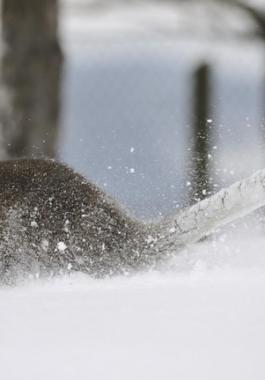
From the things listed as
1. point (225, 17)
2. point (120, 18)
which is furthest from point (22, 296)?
point (120, 18)

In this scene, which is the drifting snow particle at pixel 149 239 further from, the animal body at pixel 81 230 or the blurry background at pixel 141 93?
the blurry background at pixel 141 93

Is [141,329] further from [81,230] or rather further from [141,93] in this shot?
[141,93]

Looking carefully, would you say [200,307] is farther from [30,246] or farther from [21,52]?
[21,52]

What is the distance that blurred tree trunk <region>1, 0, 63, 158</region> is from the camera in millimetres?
7875

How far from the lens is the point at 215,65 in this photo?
824 cm

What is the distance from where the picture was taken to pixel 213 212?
3.99 m

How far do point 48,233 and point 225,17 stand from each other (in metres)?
6.08

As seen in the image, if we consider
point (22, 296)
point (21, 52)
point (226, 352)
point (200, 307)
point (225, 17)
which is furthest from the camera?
point (225, 17)

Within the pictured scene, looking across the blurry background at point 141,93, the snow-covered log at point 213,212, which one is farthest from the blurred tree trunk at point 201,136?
the snow-covered log at point 213,212

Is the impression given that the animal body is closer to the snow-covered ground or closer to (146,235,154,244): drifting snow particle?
(146,235,154,244): drifting snow particle

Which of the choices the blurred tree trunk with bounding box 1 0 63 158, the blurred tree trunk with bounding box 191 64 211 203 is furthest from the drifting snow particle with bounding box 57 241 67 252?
the blurred tree trunk with bounding box 1 0 63 158

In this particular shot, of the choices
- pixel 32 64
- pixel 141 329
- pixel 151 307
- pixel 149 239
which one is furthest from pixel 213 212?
pixel 32 64

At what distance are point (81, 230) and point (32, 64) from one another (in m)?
4.06

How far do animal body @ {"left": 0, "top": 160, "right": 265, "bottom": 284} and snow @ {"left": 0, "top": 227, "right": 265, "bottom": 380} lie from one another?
0.46 m
